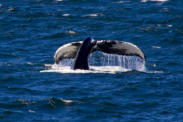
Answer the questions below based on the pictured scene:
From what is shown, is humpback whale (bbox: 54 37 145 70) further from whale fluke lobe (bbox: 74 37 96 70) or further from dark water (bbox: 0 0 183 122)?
dark water (bbox: 0 0 183 122)

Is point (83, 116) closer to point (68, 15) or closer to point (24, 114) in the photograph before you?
point (24, 114)

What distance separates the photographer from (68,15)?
52625mm

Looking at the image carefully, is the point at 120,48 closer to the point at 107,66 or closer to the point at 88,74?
the point at 88,74

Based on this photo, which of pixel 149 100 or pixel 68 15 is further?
pixel 68 15

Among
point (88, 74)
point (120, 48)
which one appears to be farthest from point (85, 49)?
point (120, 48)

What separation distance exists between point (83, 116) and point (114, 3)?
28.5 meters

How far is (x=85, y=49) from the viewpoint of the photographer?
Answer: 36438mm

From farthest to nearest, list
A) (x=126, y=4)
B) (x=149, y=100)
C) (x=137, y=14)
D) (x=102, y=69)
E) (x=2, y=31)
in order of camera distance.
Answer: (x=126, y=4) → (x=137, y=14) → (x=2, y=31) → (x=102, y=69) → (x=149, y=100)

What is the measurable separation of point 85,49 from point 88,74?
1288 mm

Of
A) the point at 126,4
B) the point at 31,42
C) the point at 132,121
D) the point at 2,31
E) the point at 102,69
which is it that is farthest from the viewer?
the point at 126,4

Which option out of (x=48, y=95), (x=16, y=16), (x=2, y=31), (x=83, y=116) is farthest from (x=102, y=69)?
(x=16, y=16)

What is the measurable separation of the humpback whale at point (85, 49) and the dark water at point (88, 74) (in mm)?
806

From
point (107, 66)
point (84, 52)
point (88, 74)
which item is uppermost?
point (84, 52)

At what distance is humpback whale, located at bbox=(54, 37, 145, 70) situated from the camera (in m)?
35.9
